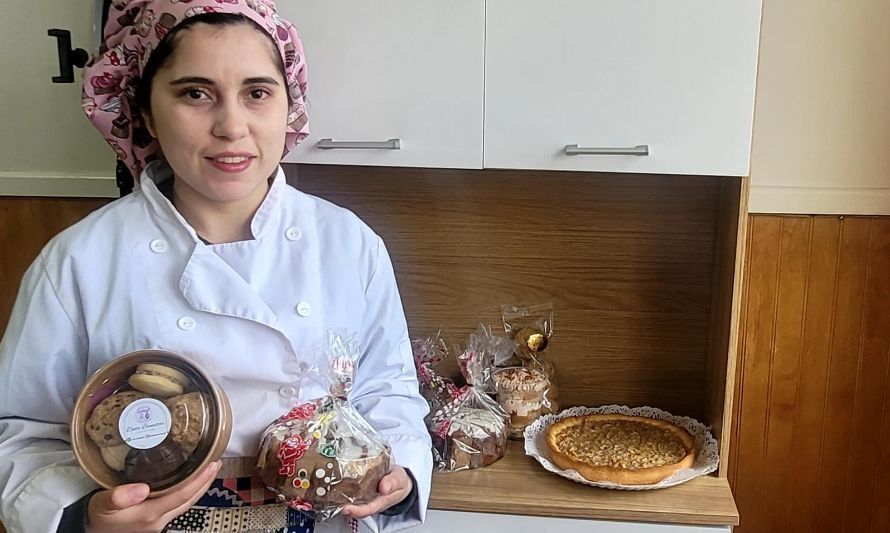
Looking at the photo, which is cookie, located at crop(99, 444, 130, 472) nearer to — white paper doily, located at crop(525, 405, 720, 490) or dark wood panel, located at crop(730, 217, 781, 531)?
white paper doily, located at crop(525, 405, 720, 490)

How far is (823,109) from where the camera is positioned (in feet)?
4.72

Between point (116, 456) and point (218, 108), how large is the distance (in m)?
0.44

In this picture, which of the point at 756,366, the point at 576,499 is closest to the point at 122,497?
the point at 576,499

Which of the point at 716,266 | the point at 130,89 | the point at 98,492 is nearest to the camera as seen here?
the point at 98,492

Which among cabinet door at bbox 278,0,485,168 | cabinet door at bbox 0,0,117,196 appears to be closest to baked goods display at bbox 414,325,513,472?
cabinet door at bbox 278,0,485,168

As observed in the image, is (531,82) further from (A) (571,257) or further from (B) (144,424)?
(B) (144,424)

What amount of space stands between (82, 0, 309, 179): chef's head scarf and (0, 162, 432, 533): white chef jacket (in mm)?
53

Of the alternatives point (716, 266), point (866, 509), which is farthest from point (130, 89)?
point (866, 509)

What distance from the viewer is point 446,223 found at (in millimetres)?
1520

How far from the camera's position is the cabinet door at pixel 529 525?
120cm

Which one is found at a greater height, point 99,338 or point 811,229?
point 811,229

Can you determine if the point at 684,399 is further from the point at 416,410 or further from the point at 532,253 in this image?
the point at 416,410

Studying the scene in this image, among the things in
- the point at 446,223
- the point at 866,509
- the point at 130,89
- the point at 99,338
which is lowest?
the point at 866,509

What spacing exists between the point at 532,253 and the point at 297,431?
69 cm
